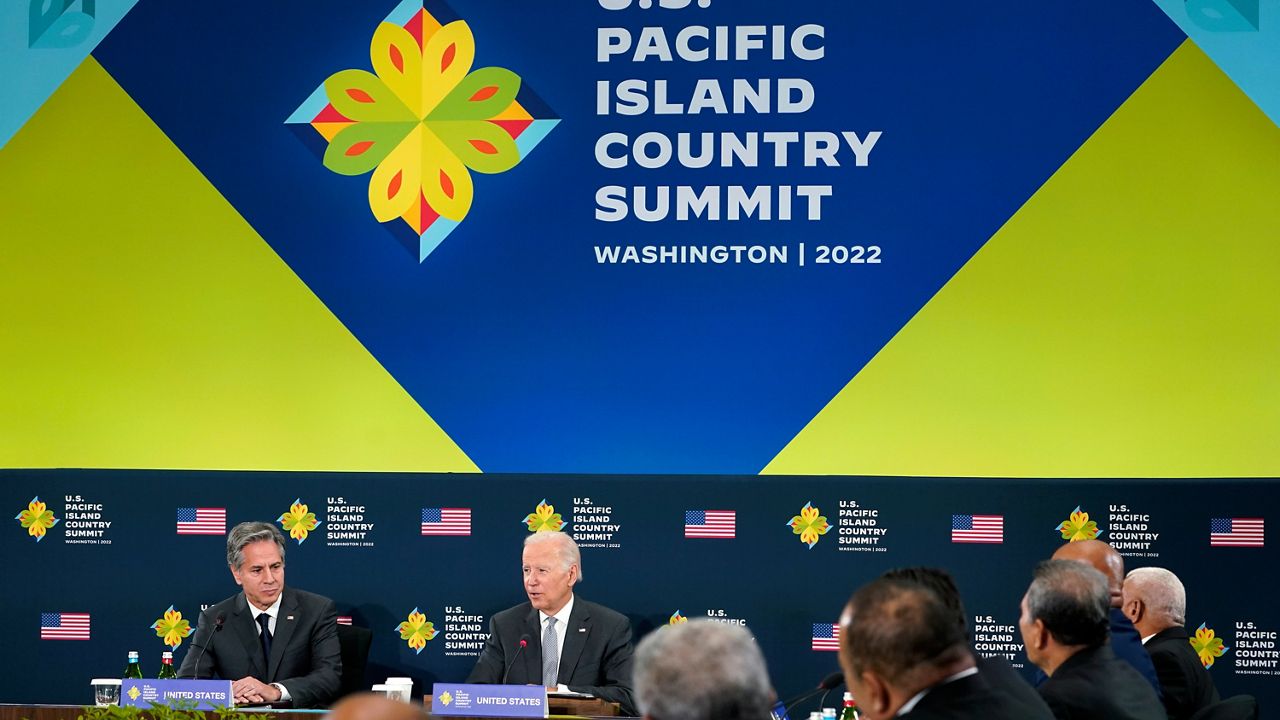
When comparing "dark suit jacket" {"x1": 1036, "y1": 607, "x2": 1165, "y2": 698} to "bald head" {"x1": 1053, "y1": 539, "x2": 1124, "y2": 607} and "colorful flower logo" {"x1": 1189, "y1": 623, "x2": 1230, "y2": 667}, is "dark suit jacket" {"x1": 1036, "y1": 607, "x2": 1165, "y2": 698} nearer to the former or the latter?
"bald head" {"x1": 1053, "y1": 539, "x2": 1124, "y2": 607}

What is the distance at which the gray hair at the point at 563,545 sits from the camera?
5836mm

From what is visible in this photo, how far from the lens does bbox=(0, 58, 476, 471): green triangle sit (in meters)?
6.42

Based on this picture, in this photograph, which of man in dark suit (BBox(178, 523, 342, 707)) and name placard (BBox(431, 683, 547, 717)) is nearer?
name placard (BBox(431, 683, 547, 717))

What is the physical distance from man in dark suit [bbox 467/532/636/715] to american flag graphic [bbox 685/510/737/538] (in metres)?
0.56

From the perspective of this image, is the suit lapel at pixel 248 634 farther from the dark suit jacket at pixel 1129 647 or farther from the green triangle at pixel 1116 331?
the dark suit jacket at pixel 1129 647

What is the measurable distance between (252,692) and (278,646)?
2.12ft

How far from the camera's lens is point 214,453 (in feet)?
21.2

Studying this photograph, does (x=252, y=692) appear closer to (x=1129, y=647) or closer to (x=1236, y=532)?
(x=1129, y=647)

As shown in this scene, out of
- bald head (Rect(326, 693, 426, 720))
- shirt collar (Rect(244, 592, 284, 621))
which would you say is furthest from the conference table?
bald head (Rect(326, 693, 426, 720))

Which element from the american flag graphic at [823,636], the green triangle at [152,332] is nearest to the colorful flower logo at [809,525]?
the american flag graphic at [823,636]

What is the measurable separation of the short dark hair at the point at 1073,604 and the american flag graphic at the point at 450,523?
3078 mm

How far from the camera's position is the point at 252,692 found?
5.19 m

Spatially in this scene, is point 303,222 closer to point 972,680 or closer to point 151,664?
point 151,664

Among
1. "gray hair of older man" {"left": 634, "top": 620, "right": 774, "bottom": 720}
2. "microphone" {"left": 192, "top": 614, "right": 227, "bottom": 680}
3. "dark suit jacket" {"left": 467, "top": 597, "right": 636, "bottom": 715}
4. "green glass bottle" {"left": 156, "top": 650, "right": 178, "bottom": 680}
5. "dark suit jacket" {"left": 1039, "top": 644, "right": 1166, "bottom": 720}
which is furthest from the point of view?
"dark suit jacket" {"left": 467, "top": 597, "right": 636, "bottom": 715}
